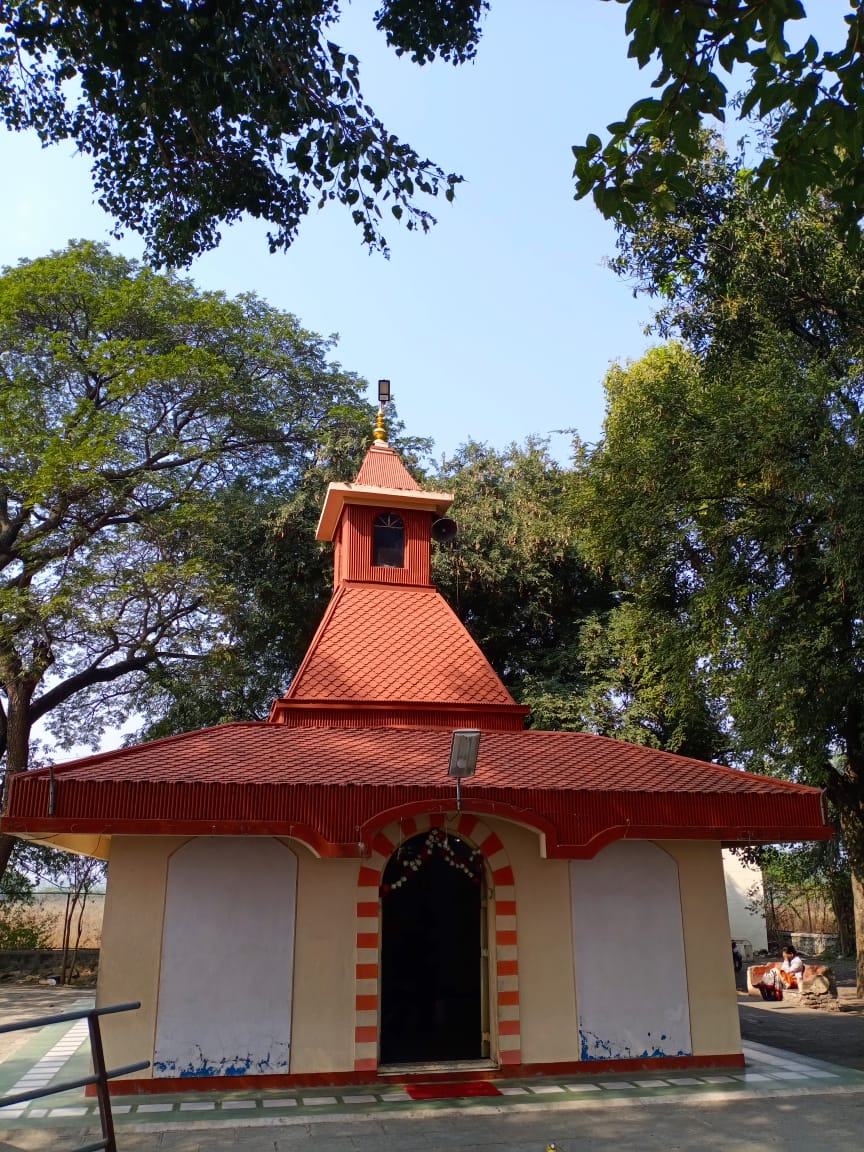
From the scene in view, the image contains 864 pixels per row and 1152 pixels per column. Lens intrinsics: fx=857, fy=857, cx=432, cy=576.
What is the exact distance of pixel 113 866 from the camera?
8.01m

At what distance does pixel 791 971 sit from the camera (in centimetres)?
1612

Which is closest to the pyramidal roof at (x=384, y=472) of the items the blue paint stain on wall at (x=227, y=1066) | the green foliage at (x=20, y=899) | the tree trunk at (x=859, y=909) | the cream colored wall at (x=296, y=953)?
the cream colored wall at (x=296, y=953)

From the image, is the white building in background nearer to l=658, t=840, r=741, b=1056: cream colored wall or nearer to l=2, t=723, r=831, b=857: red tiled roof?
l=658, t=840, r=741, b=1056: cream colored wall

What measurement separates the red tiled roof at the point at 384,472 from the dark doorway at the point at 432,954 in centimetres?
606

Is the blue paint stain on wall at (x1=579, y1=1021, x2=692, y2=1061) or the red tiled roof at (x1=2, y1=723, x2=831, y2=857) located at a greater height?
the red tiled roof at (x1=2, y1=723, x2=831, y2=857)

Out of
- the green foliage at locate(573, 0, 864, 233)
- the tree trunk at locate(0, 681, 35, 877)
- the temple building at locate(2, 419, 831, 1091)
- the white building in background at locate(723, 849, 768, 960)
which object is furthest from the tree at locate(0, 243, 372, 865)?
the white building in background at locate(723, 849, 768, 960)

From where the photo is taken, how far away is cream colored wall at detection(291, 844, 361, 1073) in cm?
801

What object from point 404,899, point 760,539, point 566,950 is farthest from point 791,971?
point 404,899

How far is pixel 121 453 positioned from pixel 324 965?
13509 mm

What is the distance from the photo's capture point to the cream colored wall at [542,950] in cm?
838

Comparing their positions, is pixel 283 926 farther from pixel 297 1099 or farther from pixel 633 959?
pixel 633 959

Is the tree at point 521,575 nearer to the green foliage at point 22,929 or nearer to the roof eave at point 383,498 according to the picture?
the roof eave at point 383,498

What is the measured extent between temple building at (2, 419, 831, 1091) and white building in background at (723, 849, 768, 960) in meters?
18.5

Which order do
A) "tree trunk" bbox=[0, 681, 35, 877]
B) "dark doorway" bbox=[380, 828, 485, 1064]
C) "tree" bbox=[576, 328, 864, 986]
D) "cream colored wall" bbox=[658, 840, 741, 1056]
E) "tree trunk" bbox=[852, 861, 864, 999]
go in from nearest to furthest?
"cream colored wall" bbox=[658, 840, 741, 1056] < "dark doorway" bbox=[380, 828, 485, 1064] < "tree" bbox=[576, 328, 864, 986] < "tree trunk" bbox=[852, 861, 864, 999] < "tree trunk" bbox=[0, 681, 35, 877]
